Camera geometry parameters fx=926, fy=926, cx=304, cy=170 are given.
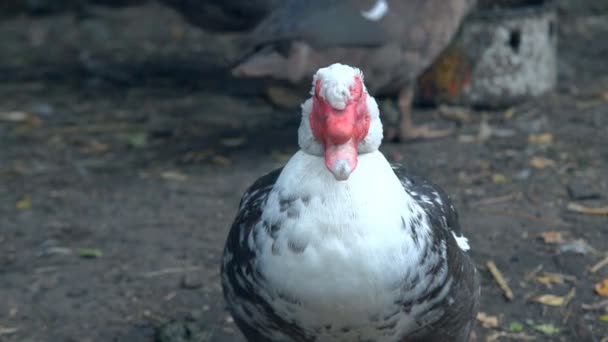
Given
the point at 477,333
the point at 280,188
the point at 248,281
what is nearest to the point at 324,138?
the point at 280,188

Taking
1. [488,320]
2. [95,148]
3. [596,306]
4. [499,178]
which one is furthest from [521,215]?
[95,148]

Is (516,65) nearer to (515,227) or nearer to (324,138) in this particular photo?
(515,227)

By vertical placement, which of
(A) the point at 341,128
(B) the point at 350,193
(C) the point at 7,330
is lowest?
(C) the point at 7,330

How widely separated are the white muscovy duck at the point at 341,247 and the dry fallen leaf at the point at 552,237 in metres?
1.56

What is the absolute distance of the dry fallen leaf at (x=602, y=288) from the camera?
347 centimetres

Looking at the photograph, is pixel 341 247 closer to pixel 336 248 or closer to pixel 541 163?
pixel 336 248

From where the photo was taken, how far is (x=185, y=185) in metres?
4.78

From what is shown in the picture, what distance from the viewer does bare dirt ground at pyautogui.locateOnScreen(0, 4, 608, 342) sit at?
351 cm

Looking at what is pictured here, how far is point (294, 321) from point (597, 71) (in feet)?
14.8

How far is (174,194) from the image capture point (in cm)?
467

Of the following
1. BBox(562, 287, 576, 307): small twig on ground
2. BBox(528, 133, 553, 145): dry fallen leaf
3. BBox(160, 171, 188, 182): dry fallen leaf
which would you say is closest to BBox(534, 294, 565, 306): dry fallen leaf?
BBox(562, 287, 576, 307): small twig on ground

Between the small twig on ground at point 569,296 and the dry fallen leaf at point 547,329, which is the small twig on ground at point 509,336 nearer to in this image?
the dry fallen leaf at point 547,329

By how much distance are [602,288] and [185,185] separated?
219 centimetres

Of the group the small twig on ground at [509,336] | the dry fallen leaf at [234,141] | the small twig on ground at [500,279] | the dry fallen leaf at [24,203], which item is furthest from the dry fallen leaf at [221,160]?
the small twig on ground at [509,336]
